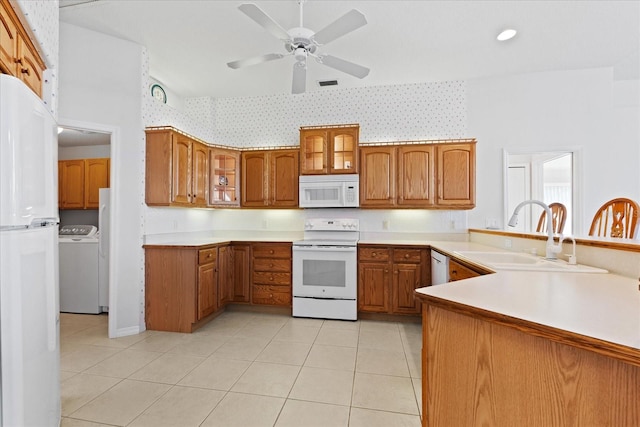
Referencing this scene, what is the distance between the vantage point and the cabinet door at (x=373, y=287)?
138 inches

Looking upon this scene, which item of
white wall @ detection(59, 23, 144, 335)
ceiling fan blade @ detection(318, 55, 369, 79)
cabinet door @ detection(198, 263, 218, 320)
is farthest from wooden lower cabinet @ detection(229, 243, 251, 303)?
ceiling fan blade @ detection(318, 55, 369, 79)

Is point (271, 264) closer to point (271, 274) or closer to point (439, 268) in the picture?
point (271, 274)

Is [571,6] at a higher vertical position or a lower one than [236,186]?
higher

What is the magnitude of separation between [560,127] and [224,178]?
4.49 m

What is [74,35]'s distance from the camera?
9.30 ft

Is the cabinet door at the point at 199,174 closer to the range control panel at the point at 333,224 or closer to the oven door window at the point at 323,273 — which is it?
the range control panel at the point at 333,224

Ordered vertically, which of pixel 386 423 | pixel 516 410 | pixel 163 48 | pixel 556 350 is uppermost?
pixel 163 48

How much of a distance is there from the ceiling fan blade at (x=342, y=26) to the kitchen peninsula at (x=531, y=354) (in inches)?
69.7

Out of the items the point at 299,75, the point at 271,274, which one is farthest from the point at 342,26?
the point at 271,274

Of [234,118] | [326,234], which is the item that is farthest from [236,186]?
[326,234]

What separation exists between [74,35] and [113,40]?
32cm

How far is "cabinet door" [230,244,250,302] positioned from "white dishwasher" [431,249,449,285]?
2.27 meters

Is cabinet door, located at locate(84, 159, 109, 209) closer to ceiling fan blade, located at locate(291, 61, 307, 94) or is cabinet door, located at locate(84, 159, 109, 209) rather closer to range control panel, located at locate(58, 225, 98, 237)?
range control panel, located at locate(58, 225, 98, 237)

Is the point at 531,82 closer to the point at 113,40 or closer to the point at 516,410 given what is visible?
the point at 516,410
